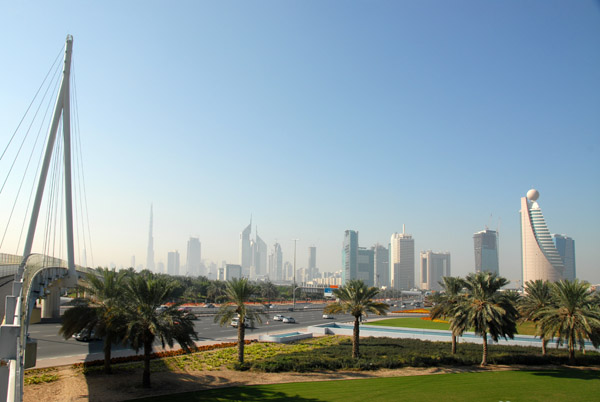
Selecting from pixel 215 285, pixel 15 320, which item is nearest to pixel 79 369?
pixel 15 320

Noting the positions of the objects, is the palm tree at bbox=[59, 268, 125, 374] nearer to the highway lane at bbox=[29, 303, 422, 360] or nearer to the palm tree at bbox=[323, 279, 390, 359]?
the highway lane at bbox=[29, 303, 422, 360]

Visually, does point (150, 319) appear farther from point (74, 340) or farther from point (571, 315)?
point (571, 315)

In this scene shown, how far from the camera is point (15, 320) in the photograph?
1013 centimetres

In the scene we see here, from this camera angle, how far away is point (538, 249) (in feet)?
575

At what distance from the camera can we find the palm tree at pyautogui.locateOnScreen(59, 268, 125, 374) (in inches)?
857

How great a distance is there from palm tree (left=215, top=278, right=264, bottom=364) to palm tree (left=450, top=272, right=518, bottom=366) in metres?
13.2

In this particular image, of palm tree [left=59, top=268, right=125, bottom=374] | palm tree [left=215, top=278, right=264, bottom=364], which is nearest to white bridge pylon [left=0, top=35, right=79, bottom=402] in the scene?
palm tree [left=59, top=268, right=125, bottom=374]

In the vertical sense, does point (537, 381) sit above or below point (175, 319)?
below

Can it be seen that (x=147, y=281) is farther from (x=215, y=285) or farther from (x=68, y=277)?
(x=215, y=285)

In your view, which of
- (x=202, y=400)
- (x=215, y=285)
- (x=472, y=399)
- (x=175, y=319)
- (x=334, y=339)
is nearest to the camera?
(x=202, y=400)

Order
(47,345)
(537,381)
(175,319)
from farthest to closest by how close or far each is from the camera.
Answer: (47,345) → (537,381) → (175,319)

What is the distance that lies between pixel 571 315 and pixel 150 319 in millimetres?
25694

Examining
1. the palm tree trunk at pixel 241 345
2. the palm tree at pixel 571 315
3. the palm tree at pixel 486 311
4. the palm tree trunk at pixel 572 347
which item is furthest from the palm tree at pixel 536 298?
the palm tree trunk at pixel 241 345

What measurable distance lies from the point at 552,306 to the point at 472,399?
42.8 feet
